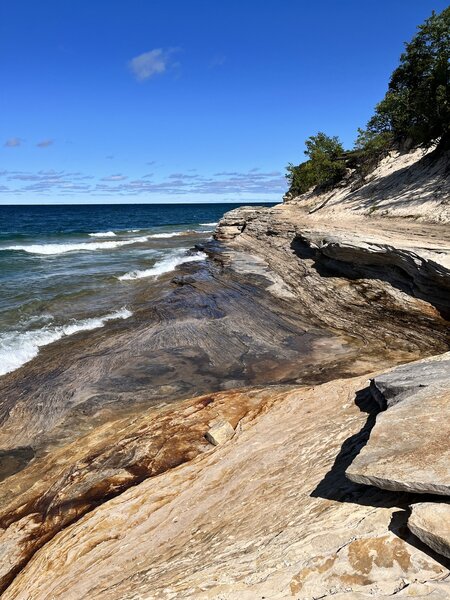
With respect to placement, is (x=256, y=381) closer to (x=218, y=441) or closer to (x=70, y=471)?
(x=218, y=441)

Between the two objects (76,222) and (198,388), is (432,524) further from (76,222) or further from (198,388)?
(76,222)

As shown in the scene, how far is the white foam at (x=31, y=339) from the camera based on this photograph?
13.3 m

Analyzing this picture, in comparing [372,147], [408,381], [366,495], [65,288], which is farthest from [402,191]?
[366,495]

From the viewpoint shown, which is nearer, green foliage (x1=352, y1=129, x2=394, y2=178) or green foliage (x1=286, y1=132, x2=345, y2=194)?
green foliage (x1=352, y1=129, x2=394, y2=178)

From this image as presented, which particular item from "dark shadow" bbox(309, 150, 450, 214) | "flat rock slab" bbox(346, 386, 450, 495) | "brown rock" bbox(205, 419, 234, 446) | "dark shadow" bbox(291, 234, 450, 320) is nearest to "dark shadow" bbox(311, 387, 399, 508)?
"flat rock slab" bbox(346, 386, 450, 495)

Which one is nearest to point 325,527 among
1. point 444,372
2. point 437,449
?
point 437,449

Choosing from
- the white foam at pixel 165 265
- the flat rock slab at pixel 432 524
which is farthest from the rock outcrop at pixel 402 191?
the flat rock slab at pixel 432 524

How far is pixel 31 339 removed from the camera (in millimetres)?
15078

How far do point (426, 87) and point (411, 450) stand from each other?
86.4ft

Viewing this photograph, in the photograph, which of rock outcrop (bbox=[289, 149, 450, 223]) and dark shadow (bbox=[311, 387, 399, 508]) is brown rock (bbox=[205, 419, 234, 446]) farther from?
rock outcrop (bbox=[289, 149, 450, 223])

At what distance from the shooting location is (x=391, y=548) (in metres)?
3.79

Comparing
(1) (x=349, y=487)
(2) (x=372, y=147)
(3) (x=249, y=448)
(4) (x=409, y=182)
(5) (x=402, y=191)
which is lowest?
(3) (x=249, y=448)

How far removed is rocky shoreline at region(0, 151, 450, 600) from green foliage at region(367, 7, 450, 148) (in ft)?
35.6

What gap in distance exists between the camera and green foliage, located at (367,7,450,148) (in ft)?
75.2
